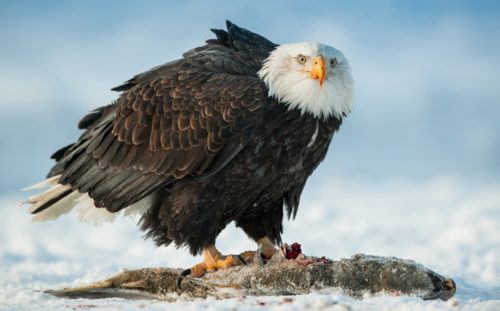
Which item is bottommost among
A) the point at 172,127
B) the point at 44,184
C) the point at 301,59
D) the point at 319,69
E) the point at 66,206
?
the point at 66,206

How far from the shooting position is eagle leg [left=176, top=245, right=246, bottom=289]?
7.12 meters

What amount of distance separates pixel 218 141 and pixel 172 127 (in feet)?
1.72

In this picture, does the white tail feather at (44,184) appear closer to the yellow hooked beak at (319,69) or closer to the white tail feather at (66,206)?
the white tail feather at (66,206)

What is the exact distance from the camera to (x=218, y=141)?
7.17 m

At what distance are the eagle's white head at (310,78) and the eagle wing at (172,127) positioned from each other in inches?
5.9

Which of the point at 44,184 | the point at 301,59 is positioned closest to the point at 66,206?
the point at 44,184

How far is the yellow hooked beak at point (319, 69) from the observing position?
23.1 ft

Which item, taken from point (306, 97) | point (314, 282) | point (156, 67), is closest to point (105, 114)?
point (156, 67)

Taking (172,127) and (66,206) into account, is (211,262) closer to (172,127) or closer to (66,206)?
(172,127)

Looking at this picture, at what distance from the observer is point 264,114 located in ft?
23.4

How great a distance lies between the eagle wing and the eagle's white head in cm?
15

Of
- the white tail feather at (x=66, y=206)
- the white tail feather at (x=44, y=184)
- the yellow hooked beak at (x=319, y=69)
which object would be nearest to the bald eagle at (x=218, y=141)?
the yellow hooked beak at (x=319, y=69)

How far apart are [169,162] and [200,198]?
1.42 ft

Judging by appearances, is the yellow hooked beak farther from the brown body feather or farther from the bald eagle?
the brown body feather
